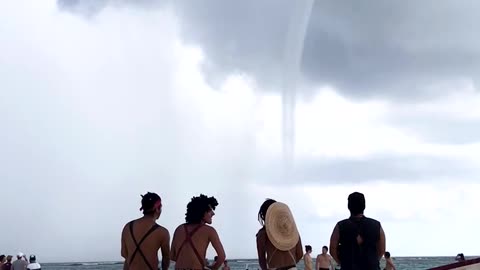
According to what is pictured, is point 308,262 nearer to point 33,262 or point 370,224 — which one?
point 33,262

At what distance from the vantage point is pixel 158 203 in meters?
8.55

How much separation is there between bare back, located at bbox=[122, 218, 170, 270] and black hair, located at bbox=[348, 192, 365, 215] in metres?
2.23

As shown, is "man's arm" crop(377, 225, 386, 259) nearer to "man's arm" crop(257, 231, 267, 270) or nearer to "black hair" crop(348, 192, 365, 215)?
"black hair" crop(348, 192, 365, 215)

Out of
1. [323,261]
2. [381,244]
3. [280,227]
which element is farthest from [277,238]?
[323,261]

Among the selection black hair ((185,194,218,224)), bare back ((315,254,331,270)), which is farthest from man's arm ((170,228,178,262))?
bare back ((315,254,331,270))

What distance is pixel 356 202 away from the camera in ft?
27.2

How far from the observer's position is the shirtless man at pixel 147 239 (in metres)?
8.42

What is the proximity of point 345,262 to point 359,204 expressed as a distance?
0.71 m

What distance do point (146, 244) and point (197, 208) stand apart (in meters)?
0.81

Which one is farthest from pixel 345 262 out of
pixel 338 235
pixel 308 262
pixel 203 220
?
pixel 308 262

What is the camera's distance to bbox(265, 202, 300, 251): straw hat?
9109 millimetres

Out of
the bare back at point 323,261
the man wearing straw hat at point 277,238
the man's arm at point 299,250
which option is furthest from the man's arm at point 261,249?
the bare back at point 323,261

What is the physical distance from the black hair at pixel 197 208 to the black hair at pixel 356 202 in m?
1.77

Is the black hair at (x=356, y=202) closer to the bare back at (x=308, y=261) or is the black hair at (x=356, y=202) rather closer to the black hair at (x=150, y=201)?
the black hair at (x=150, y=201)
